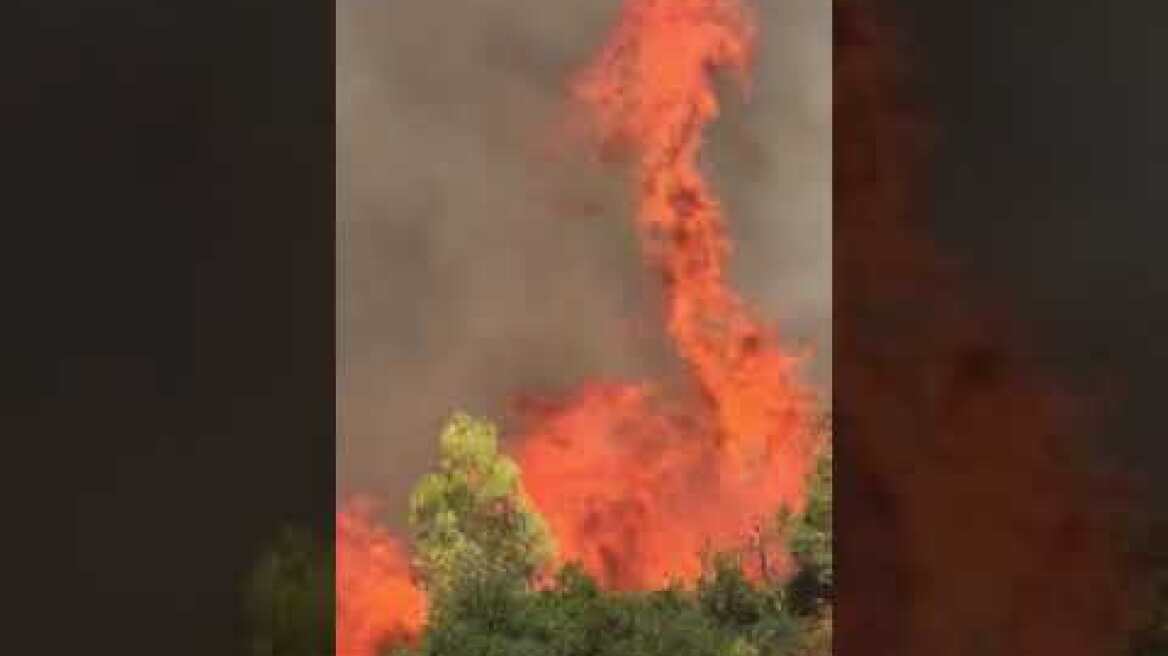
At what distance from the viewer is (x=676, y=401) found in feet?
23.9

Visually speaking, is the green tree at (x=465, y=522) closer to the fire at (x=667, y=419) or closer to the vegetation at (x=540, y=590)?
the vegetation at (x=540, y=590)

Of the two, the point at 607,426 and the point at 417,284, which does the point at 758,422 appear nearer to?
the point at 607,426

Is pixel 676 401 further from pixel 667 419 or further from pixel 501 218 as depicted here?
pixel 501 218

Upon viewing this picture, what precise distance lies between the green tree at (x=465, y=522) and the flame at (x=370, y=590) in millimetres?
118

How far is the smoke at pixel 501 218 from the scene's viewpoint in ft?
22.9
